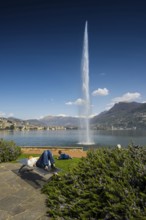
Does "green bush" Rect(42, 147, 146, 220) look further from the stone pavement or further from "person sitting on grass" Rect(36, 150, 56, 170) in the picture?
"person sitting on grass" Rect(36, 150, 56, 170)

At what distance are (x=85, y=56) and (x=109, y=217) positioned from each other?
146 feet

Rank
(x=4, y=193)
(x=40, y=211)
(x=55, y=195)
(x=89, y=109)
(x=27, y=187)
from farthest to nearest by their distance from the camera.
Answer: (x=89, y=109) → (x=27, y=187) → (x=4, y=193) → (x=55, y=195) → (x=40, y=211)

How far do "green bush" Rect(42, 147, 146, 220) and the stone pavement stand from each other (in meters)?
0.40

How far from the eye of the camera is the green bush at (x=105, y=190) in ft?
14.0

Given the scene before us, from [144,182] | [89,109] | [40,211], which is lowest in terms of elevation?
[40,211]

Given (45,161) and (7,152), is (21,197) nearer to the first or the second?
(45,161)

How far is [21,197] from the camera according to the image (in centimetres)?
687

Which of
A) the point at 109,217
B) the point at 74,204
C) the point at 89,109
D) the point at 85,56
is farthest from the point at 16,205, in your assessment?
the point at 85,56

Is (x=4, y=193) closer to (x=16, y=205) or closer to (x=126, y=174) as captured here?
(x=16, y=205)

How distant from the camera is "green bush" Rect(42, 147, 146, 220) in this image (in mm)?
4254

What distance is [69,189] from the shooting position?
6.00m

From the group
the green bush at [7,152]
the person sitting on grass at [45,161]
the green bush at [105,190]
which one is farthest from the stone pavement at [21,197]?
the green bush at [7,152]

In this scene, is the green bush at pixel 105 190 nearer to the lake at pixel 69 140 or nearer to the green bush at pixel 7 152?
the green bush at pixel 7 152

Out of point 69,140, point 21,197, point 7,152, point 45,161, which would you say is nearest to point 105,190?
point 21,197
